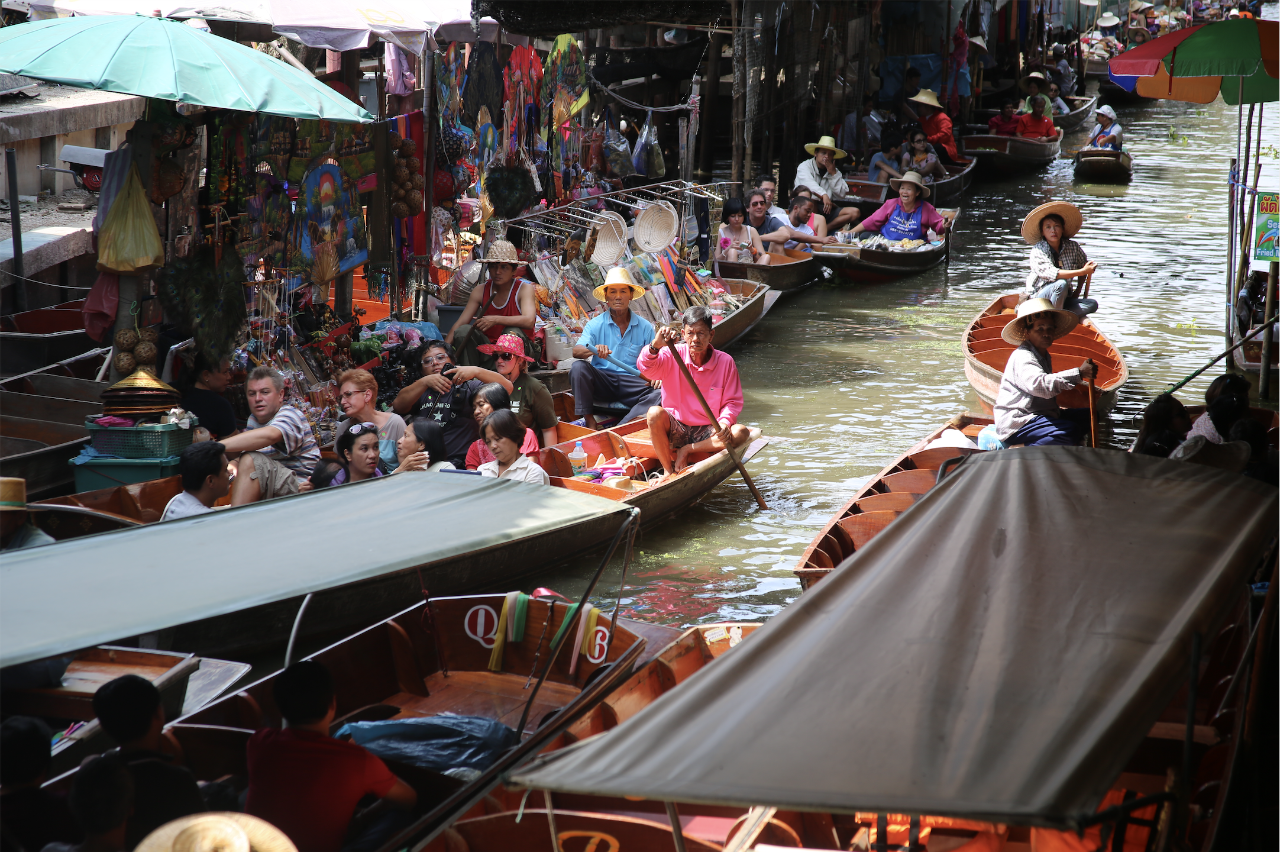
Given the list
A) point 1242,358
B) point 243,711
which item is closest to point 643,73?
point 1242,358

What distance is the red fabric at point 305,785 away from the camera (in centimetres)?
355

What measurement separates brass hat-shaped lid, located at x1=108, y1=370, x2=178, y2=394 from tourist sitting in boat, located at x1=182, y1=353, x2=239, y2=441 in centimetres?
36

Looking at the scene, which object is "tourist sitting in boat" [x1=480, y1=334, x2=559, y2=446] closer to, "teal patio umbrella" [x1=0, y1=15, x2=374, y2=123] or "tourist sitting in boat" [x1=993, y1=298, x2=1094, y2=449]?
"teal patio umbrella" [x1=0, y1=15, x2=374, y2=123]

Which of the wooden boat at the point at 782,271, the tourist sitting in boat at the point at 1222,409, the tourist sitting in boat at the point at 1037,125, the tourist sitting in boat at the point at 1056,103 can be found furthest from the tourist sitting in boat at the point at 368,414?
the tourist sitting in boat at the point at 1056,103

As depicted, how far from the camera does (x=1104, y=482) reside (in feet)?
12.3

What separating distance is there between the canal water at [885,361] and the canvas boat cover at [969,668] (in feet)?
10.7

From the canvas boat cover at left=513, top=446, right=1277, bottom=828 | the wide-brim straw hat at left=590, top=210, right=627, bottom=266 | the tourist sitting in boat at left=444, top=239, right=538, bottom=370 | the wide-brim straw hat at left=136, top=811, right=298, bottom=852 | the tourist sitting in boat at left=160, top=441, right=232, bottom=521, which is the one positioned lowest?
the wide-brim straw hat at left=136, top=811, right=298, bottom=852

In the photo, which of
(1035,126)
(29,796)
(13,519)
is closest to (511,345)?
(13,519)

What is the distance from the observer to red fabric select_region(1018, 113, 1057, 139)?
2225cm

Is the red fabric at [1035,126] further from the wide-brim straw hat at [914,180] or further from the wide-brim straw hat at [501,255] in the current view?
the wide-brim straw hat at [501,255]

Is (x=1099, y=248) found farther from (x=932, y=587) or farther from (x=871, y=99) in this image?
(x=932, y=587)

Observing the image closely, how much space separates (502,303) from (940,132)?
43.5 ft

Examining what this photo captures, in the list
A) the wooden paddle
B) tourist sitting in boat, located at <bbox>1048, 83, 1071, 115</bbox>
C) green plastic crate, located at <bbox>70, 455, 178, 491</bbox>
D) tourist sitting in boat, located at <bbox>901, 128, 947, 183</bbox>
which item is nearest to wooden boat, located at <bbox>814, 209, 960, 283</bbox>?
tourist sitting in boat, located at <bbox>901, 128, 947, 183</bbox>

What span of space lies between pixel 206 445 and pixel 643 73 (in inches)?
461
